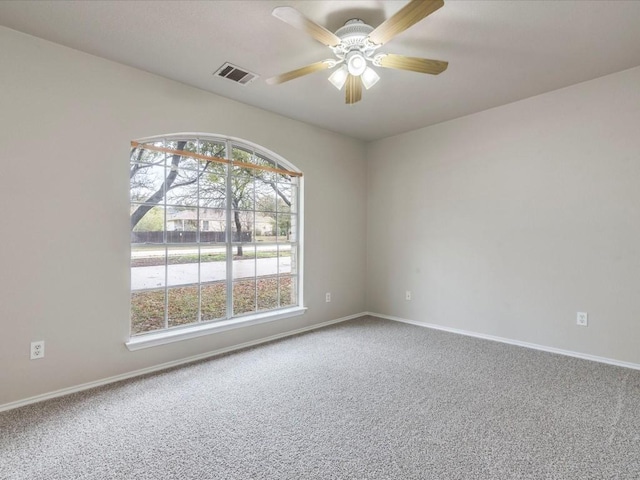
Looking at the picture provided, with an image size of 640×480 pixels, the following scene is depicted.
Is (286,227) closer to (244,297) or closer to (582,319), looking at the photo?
(244,297)

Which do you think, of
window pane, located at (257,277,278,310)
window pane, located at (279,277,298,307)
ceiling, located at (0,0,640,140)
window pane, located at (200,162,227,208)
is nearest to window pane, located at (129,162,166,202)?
window pane, located at (200,162,227,208)

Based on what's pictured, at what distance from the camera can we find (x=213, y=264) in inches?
131

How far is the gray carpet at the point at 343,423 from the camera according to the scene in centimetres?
161

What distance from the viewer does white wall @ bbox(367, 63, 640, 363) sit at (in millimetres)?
2863

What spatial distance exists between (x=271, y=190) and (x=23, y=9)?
7.80ft

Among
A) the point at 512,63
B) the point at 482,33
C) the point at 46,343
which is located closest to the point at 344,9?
the point at 482,33

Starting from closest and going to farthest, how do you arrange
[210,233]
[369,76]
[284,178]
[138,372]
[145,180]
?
[369,76], [138,372], [145,180], [210,233], [284,178]

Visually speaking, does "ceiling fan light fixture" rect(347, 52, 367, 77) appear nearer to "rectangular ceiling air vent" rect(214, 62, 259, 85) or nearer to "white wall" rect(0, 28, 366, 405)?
"rectangular ceiling air vent" rect(214, 62, 259, 85)

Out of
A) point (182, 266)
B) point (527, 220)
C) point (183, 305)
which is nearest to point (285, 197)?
point (182, 266)

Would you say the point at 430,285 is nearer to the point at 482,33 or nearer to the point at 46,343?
the point at 482,33

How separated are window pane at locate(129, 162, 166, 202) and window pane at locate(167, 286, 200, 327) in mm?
901

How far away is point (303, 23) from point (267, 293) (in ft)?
9.17

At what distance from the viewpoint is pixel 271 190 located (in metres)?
3.84

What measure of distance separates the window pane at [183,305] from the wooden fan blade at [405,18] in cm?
263
